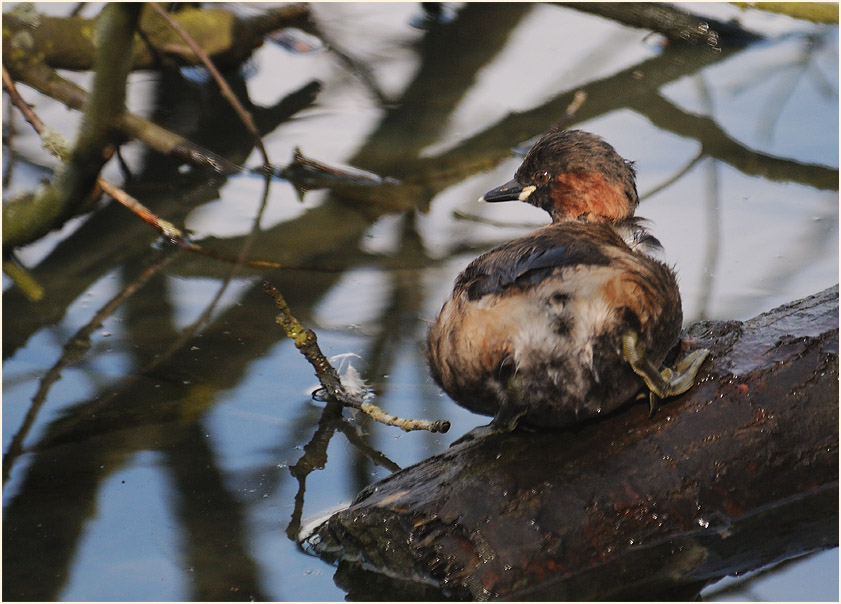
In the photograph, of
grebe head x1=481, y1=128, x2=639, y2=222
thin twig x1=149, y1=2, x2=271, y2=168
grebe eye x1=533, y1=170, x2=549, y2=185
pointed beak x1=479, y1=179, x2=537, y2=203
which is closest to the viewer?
grebe head x1=481, y1=128, x2=639, y2=222

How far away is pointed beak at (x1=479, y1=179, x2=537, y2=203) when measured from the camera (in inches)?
172

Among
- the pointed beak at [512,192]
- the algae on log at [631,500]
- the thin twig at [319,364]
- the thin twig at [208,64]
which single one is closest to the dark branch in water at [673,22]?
the thin twig at [208,64]

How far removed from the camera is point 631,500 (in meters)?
3.10

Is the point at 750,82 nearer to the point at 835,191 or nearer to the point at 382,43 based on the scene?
the point at 835,191

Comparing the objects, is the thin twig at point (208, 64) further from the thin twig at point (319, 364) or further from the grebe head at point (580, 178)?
the grebe head at point (580, 178)

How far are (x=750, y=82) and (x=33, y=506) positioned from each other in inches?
238

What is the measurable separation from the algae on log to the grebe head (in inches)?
34.4

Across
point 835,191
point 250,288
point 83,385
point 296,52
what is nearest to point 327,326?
point 250,288

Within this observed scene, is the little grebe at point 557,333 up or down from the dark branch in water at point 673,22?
up

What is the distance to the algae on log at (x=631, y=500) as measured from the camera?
9.94ft

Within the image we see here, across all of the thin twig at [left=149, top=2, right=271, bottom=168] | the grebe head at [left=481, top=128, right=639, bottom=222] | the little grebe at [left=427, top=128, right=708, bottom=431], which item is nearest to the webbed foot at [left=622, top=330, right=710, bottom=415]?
the little grebe at [left=427, top=128, right=708, bottom=431]

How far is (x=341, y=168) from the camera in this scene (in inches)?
261

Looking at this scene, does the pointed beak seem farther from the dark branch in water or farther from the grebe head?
the dark branch in water

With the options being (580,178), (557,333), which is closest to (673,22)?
(580,178)
